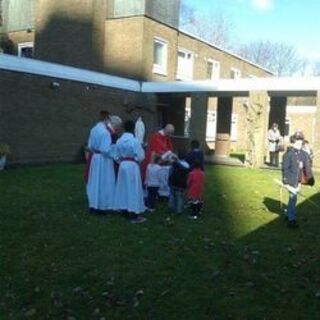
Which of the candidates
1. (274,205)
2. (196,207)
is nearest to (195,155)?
(196,207)

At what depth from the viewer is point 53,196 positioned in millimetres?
13148

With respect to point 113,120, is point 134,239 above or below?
below

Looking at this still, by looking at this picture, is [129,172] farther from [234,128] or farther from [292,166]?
[234,128]

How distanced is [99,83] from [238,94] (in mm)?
7451

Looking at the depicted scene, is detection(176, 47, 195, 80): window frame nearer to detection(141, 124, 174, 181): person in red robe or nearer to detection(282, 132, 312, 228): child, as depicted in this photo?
detection(141, 124, 174, 181): person in red robe

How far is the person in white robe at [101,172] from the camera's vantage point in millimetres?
10969

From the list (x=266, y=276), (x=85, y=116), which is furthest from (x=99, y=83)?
(x=266, y=276)

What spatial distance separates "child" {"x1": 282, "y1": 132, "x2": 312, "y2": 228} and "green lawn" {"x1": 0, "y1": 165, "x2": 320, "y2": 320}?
15.4 inches

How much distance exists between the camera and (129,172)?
10562mm

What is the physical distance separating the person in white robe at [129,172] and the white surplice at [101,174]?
386 millimetres

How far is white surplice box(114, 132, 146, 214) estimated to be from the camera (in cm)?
1052

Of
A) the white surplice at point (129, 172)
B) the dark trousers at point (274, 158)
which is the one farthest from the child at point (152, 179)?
the dark trousers at point (274, 158)

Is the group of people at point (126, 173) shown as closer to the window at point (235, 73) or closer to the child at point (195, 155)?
the child at point (195, 155)

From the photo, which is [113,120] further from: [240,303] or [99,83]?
[99,83]
